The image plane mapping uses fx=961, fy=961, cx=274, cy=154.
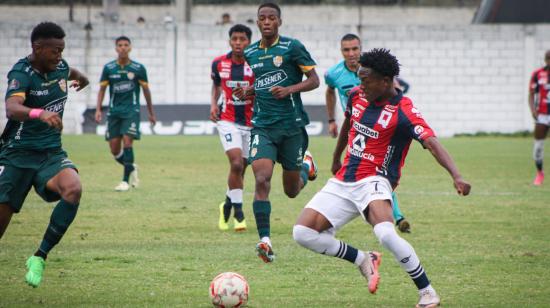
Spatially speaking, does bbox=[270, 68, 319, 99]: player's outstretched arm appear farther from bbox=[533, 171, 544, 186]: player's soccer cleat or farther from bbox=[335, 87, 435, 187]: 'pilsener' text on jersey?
bbox=[533, 171, 544, 186]: player's soccer cleat

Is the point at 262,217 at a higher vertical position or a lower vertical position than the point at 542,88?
higher

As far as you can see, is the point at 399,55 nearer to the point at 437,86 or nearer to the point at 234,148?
the point at 437,86

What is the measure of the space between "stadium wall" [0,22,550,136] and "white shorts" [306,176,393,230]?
25880 millimetres

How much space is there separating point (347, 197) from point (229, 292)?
1235mm

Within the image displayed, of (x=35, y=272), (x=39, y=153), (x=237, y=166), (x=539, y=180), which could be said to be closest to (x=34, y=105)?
(x=39, y=153)

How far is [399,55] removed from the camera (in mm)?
33969

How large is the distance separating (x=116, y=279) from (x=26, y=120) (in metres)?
1.64

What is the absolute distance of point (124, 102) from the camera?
17.4m

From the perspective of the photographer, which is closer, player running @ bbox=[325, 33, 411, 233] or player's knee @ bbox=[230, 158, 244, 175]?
player's knee @ bbox=[230, 158, 244, 175]

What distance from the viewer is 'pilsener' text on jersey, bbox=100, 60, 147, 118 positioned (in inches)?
682

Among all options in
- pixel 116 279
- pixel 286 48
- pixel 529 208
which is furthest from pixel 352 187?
pixel 529 208

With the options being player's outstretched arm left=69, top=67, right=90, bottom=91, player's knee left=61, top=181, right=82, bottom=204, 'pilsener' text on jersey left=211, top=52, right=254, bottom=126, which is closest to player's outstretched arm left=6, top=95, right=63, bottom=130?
player's knee left=61, top=181, right=82, bottom=204

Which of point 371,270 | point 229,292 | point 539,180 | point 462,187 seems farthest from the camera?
point 539,180

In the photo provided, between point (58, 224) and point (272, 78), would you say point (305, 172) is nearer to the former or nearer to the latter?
point (272, 78)
